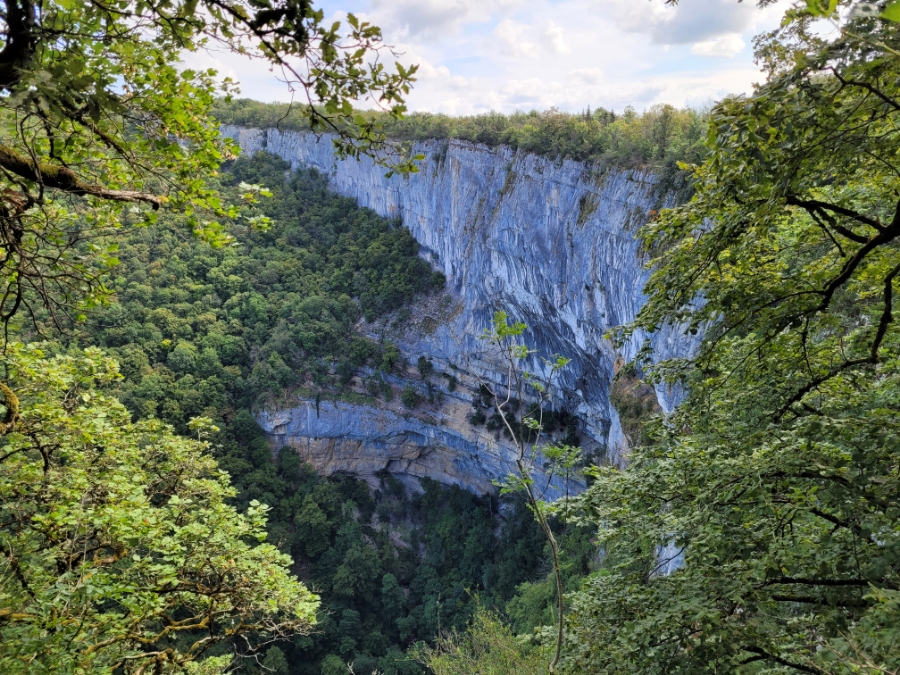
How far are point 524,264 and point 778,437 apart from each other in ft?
71.6

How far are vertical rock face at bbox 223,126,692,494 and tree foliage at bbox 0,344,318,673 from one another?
396 inches

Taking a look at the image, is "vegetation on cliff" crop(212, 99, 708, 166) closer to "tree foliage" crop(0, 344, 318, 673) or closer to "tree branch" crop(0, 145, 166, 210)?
"tree foliage" crop(0, 344, 318, 673)

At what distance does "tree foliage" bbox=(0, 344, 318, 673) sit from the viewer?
3020mm

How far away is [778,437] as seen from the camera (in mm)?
3027

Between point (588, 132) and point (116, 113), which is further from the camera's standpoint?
point (588, 132)

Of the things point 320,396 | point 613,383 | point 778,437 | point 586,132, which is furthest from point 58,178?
point 320,396

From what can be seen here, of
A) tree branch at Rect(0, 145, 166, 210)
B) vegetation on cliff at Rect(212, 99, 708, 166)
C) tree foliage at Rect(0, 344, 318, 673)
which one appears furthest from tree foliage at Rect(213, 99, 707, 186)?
tree branch at Rect(0, 145, 166, 210)

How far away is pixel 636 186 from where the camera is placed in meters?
16.5

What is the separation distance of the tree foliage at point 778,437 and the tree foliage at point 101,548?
284 cm

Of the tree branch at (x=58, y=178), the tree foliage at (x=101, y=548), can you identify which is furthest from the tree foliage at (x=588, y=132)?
the tree branch at (x=58, y=178)

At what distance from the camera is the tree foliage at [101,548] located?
3020 mm

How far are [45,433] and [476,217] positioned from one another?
976 inches

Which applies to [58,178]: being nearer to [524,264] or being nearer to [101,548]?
[101,548]

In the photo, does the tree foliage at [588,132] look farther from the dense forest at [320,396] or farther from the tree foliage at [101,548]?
the dense forest at [320,396]
